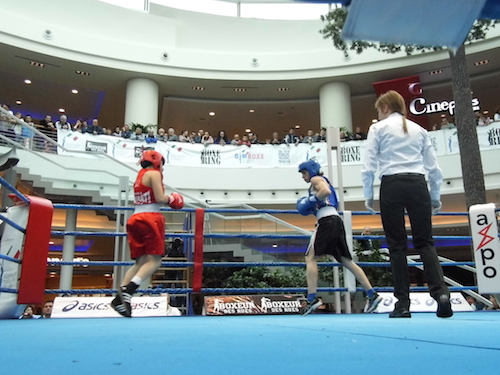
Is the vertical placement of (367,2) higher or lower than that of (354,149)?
lower

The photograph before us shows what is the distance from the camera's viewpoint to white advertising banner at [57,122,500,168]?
38.1ft

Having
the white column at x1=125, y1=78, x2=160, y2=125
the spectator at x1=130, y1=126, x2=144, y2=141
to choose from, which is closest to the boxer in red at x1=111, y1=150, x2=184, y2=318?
the spectator at x1=130, y1=126, x2=144, y2=141

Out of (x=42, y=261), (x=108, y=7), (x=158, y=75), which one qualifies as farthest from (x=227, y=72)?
(x=42, y=261)

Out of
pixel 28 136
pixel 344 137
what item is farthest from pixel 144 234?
pixel 344 137

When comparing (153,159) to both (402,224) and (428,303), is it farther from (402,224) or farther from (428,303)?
(428,303)

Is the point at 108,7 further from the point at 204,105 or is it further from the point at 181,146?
the point at 181,146

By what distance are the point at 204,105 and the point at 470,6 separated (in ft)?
60.1

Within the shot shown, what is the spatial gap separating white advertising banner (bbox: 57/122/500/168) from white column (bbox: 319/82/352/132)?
3663 millimetres

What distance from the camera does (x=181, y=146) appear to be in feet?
42.3

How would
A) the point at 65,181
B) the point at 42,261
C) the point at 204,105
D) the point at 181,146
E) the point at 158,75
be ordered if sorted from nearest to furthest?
1. the point at 42,261
2. the point at 65,181
3. the point at 181,146
4. the point at 158,75
5. the point at 204,105

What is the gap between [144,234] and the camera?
3500 millimetres

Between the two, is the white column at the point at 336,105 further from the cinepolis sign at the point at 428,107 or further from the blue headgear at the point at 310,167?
the blue headgear at the point at 310,167

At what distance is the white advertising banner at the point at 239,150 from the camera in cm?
1162

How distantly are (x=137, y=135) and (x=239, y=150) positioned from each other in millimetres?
2868
